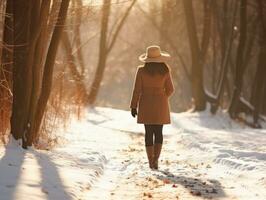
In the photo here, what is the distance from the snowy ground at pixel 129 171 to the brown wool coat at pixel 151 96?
0.74 metres

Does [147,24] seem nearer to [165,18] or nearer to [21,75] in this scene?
[165,18]

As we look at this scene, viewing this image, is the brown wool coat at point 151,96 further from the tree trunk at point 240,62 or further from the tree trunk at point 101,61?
the tree trunk at point 101,61

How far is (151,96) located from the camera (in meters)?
8.73

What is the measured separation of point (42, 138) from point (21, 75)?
1851 millimetres

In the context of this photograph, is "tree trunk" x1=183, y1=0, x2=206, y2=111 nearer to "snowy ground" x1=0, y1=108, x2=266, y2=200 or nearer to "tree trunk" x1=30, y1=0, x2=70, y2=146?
"snowy ground" x1=0, y1=108, x2=266, y2=200

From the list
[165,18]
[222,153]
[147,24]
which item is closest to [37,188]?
[222,153]

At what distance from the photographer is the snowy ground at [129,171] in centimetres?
621

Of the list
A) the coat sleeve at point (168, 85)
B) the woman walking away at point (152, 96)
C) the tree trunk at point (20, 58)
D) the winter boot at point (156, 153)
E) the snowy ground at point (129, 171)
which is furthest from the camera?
the coat sleeve at point (168, 85)

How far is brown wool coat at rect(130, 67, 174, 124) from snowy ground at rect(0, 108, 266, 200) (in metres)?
0.74

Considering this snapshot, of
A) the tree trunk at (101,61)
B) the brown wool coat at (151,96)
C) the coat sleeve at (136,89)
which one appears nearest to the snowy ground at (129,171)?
the brown wool coat at (151,96)

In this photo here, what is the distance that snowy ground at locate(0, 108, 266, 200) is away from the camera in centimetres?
621

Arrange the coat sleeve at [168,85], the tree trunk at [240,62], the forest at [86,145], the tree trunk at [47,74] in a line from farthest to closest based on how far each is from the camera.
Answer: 1. the tree trunk at [240,62]
2. the tree trunk at [47,74]
3. the coat sleeve at [168,85]
4. the forest at [86,145]

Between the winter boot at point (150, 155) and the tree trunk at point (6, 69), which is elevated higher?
the tree trunk at point (6, 69)

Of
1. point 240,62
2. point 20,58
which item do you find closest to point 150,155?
point 20,58
